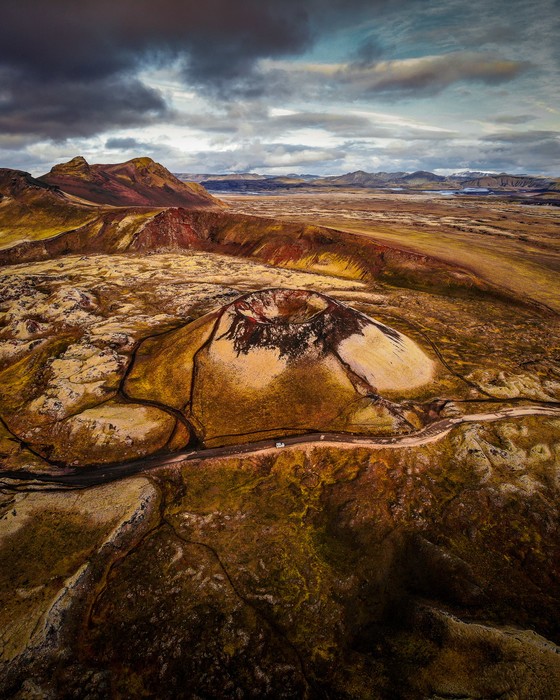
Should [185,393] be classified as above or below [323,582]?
above

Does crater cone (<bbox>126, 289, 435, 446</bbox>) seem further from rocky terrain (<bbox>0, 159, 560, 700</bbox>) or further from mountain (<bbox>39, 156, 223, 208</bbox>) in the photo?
mountain (<bbox>39, 156, 223, 208</bbox>)

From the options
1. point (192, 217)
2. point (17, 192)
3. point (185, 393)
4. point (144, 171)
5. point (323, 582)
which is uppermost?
point (144, 171)

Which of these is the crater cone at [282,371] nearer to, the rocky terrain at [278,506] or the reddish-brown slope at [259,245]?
the rocky terrain at [278,506]

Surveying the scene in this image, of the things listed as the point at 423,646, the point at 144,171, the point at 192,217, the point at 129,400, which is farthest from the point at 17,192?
the point at 423,646

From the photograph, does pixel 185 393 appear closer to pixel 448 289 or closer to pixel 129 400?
pixel 129 400

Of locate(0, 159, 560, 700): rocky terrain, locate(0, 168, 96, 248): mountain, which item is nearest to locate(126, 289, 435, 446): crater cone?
locate(0, 159, 560, 700): rocky terrain

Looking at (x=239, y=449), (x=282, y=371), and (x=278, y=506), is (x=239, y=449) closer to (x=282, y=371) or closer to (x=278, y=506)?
(x=278, y=506)

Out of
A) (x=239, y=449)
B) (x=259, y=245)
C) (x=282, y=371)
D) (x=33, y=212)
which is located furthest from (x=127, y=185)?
(x=239, y=449)
